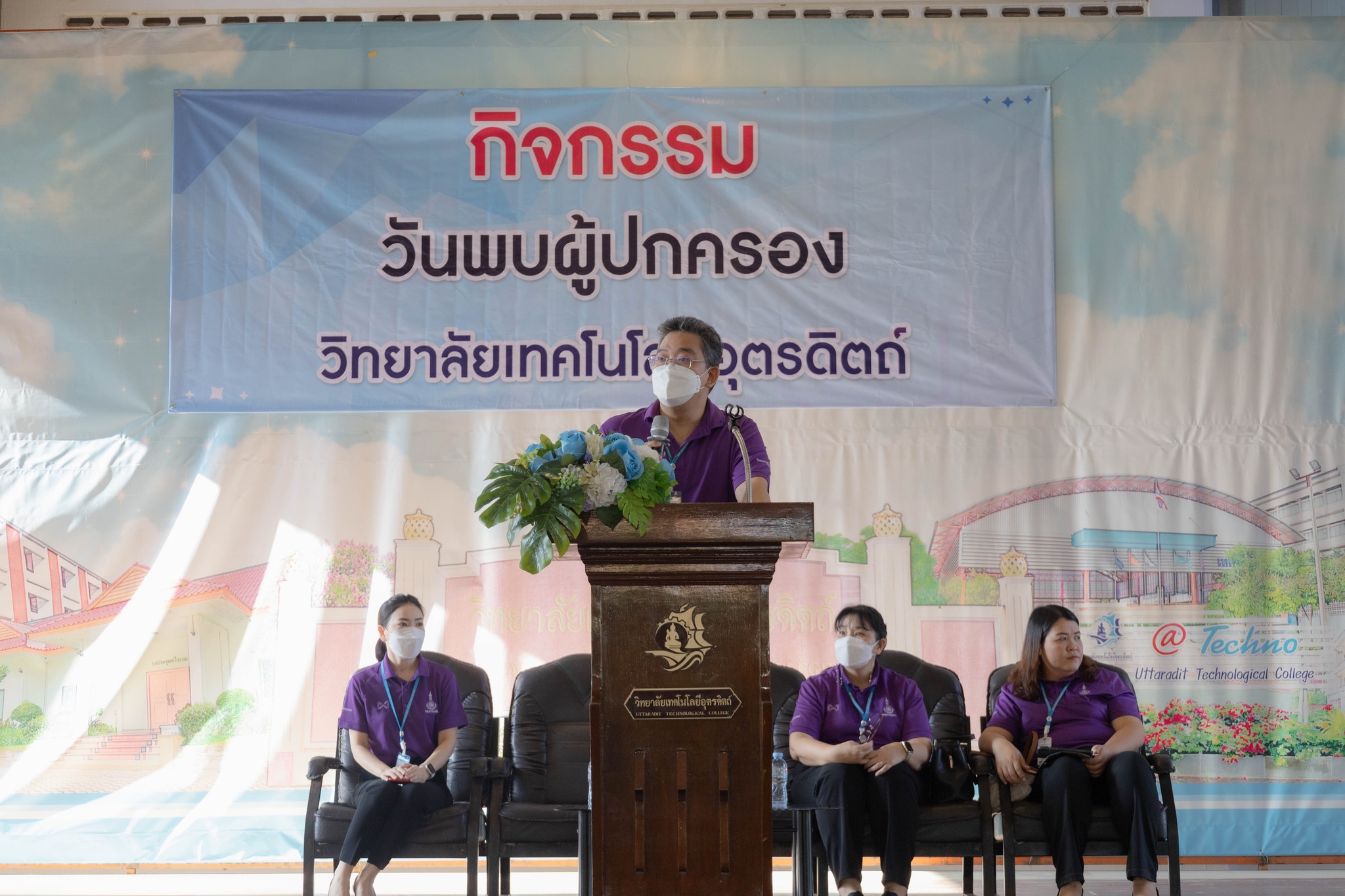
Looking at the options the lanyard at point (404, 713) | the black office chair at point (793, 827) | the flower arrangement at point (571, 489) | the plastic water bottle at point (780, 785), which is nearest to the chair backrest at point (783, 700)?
the black office chair at point (793, 827)

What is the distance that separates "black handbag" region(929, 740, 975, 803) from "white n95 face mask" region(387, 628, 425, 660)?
1843mm

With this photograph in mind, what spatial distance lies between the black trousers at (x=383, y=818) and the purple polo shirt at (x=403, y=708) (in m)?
0.21

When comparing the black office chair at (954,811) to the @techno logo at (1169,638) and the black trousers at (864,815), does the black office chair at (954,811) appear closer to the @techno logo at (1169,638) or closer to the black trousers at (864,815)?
the black trousers at (864,815)

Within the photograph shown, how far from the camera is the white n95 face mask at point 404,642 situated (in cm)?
436

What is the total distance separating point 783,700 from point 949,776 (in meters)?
0.62

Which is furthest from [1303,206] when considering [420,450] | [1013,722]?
[420,450]

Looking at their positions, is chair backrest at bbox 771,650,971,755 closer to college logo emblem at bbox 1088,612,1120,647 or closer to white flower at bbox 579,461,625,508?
college logo emblem at bbox 1088,612,1120,647

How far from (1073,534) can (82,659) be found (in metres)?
4.25

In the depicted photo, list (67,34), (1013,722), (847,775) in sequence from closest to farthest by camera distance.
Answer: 1. (847,775)
2. (1013,722)
3. (67,34)

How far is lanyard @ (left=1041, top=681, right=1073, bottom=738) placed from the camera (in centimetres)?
428

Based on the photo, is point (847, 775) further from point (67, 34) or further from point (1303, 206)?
point (67, 34)

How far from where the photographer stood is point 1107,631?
5168mm

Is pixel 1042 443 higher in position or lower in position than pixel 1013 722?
higher

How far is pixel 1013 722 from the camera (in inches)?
169
